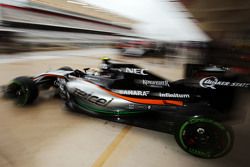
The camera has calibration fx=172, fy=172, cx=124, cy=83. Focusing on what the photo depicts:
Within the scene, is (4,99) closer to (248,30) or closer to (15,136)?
(15,136)

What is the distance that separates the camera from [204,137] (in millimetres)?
1495

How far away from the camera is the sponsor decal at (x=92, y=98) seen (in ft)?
6.55

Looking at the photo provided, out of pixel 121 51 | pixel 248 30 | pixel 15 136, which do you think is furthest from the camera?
pixel 121 51

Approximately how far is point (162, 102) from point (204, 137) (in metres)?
0.52

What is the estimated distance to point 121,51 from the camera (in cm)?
857

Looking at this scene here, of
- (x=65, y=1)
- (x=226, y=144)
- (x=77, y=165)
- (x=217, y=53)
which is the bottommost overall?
(x=77, y=165)

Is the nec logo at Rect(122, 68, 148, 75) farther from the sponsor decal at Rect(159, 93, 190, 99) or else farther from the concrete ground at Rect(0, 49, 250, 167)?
the concrete ground at Rect(0, 49, 250, 167)

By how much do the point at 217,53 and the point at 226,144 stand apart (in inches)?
106

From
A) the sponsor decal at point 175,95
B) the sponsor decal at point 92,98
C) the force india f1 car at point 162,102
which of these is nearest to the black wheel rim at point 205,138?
the force india f1 car at point 162,102

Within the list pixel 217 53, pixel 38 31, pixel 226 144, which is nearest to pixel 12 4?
pixel 38 31

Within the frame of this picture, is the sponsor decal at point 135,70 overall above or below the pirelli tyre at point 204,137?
above

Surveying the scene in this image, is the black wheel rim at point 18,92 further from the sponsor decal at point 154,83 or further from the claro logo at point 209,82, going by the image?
the claro logo at point 209,82

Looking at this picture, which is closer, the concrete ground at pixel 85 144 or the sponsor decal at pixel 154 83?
the concrete ground at pixel 85 144

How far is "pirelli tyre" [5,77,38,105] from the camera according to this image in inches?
91.6
